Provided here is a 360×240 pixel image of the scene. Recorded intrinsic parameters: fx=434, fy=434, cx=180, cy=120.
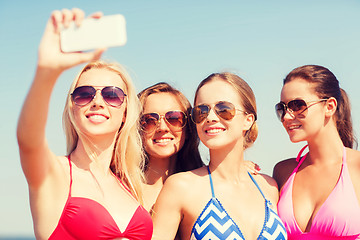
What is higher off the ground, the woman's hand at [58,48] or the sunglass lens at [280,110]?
the woman's hand at [58,48]

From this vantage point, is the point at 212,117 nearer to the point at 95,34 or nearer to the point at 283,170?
the point at 283,170

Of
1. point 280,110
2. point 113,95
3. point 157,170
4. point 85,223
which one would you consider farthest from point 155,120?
point 85,223

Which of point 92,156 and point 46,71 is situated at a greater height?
point 46,71

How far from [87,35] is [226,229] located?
2644 millimetres

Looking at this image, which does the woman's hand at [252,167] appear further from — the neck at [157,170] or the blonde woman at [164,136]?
the neck at [157,170]

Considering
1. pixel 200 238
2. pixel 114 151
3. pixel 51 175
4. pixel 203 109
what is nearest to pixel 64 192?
pixel 51 175

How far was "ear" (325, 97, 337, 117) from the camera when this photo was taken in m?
5.36

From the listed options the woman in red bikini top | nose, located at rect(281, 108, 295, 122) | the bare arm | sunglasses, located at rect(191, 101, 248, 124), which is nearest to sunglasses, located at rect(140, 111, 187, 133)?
the woman in red bikini top

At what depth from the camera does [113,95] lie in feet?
14.8

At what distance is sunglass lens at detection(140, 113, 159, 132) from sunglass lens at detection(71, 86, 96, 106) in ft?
4.21

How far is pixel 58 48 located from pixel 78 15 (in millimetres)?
263

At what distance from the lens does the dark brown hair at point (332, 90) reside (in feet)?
17.5

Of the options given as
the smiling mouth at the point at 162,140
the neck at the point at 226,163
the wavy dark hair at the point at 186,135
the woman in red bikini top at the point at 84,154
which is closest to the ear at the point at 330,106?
the neck at the point at 226,163

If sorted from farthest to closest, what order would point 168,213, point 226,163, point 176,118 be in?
point 176,118
point 226,163
point 168,213
